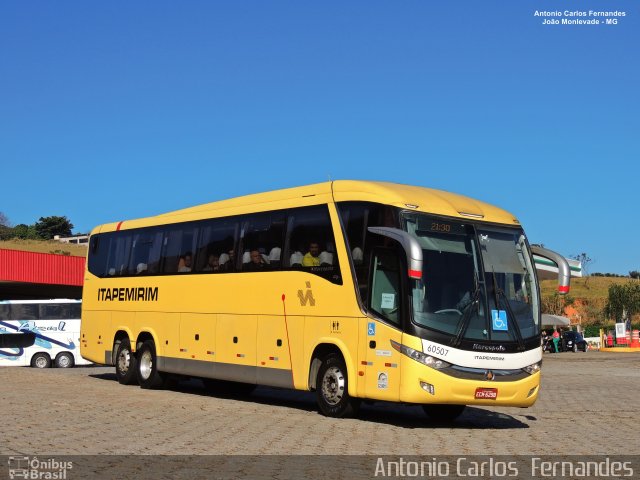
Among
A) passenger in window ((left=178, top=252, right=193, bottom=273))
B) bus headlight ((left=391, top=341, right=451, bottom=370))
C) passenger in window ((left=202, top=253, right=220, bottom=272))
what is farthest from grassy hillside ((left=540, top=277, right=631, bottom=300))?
bus headlight ((left=391, top=341, right=451, bottom=370))

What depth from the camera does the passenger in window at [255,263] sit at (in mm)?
18656

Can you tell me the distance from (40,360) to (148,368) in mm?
22930

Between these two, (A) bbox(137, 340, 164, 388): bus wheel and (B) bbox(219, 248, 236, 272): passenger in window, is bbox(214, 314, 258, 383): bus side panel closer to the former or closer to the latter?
(B) bbox(219, 248, 236, 272): passenger in window

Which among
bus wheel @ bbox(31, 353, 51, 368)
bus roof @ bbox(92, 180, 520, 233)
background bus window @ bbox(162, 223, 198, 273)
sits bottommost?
bus wheel @ bbox(31, 353, 51, 368)

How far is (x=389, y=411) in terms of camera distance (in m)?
18.4

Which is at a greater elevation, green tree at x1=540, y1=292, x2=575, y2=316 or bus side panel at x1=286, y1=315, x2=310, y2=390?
green tree at x1=540, y1=292, x2=575, y2=316

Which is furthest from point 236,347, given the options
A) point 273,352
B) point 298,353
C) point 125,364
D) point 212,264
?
point 125,364

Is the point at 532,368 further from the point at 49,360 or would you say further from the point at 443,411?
the point at 49,360

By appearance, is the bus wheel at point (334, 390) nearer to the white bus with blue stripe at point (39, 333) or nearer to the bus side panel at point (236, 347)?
the bus side panel at point (236, 347)

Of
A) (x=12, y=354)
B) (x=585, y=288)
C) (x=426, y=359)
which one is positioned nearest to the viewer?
(x=426, y=359)

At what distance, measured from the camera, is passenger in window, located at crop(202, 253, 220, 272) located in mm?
20214

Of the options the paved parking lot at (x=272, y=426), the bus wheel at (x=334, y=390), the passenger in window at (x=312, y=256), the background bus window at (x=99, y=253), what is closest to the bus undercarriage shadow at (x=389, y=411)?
the paved parking lot at (x=272, y=426)

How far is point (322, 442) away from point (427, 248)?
399 cm

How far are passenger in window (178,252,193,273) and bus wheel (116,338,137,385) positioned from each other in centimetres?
303
